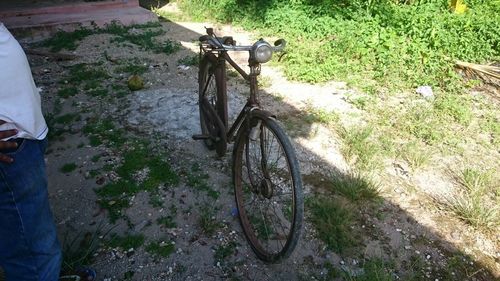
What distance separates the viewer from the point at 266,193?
269 cm

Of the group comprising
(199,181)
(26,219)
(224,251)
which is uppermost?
(26,219)

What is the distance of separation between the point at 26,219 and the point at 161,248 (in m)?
1.19

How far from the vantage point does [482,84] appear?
518cm

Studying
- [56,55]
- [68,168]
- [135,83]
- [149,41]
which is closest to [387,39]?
[135,83]

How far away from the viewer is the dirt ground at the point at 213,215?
274 cm

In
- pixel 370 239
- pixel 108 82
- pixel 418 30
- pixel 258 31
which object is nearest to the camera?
pixel 370 239

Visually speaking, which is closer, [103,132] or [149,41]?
[103,132]

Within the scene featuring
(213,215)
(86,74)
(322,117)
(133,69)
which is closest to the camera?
(213,215)

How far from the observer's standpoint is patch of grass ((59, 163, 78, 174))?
11.9 feet

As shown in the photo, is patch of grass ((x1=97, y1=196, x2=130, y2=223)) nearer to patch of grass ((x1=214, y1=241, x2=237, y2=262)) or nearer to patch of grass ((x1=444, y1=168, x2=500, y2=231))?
patch of grass ((x1=214, y1=241, x2=237, y2=262))

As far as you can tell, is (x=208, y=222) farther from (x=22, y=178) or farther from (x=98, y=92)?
(x=98, y=92)

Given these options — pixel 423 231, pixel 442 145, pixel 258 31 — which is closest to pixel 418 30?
pixel 442 145

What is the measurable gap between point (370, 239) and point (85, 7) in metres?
7.83

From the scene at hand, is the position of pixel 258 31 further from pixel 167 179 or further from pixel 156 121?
pixel 167 179
